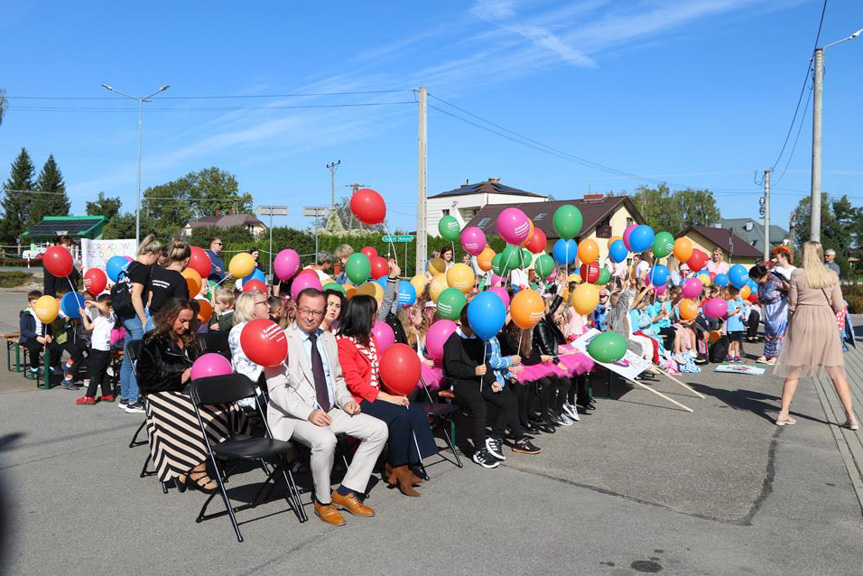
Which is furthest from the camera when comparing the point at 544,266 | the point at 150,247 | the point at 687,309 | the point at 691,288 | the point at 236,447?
the point at 691,288

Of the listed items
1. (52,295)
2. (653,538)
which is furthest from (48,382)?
(653,538)

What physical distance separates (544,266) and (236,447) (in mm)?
7116

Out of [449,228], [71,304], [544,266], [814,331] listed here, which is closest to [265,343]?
[71,304]

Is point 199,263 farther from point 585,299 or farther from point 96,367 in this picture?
point 585,299

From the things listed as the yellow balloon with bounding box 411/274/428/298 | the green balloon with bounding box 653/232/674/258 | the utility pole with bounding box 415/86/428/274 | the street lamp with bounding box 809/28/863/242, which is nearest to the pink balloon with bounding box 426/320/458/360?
the yellow balloon with bounding box 411/274/428/298

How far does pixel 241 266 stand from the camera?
28.8ft

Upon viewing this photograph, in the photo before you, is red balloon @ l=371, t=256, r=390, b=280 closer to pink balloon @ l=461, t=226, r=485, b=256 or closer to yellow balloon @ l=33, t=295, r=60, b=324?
pink balloon @ l=461, t=226, r=485, b=256

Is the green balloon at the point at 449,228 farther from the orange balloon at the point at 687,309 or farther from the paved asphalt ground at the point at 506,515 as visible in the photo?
the paved asphalt ground at the point at 506,515

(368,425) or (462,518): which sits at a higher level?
(368,425)

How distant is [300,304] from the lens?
4629 mm

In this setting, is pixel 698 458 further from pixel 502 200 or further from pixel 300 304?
pixel 502 200

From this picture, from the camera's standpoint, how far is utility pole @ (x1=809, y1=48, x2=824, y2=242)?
1523 cm

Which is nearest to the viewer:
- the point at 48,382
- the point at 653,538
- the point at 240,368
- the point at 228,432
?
the point at 653,538

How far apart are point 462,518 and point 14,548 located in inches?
104
